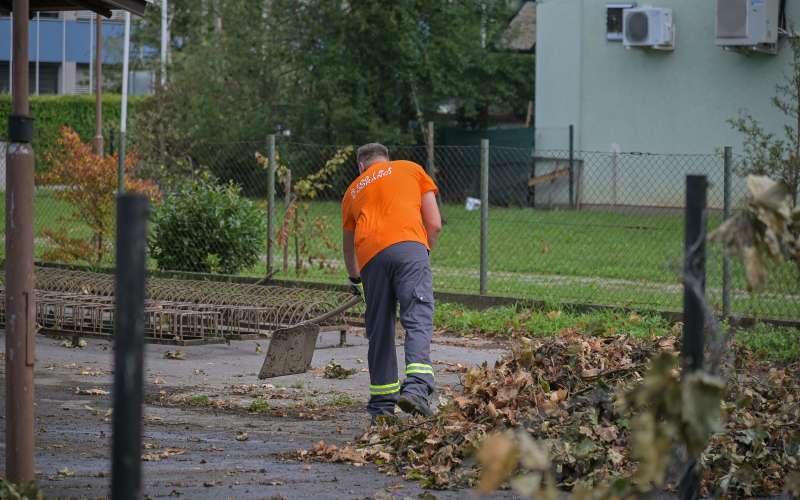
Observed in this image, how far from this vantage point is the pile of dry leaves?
18.8ft

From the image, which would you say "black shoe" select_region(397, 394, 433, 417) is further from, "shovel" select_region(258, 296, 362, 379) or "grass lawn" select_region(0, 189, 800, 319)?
"grass lawn" select_region(0, 189, 800, 319)

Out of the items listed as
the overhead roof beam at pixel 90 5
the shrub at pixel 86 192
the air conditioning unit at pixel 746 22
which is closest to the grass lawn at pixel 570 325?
the overhead roof beam at pixel 90 5

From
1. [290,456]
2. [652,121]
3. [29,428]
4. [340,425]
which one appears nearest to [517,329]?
[340,425]

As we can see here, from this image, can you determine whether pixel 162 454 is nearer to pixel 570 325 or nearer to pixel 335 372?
pixel 335 372

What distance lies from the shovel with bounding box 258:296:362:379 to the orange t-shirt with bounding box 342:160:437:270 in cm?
131

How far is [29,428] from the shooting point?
4.93 metres

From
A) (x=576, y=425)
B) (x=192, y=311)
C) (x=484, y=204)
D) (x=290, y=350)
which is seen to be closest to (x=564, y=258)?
(x=484, y=204)

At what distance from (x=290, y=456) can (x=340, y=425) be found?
39.7 inches

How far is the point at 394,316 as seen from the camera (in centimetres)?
756

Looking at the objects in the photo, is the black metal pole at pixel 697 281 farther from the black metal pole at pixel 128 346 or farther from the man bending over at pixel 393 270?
the man bending over at pixel 393 270

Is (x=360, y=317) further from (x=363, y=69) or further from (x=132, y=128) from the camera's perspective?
(x=363, y=69)

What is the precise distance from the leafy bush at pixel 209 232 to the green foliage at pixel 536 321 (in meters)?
3.10

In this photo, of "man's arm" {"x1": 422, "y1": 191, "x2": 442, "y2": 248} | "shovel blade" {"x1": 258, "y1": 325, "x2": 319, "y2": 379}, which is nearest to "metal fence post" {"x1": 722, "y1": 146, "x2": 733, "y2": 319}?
"man's arm" {"x1": 422, "y1": 191, "x2": 442, "y2": 248}

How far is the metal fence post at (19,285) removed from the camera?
16.0ft
